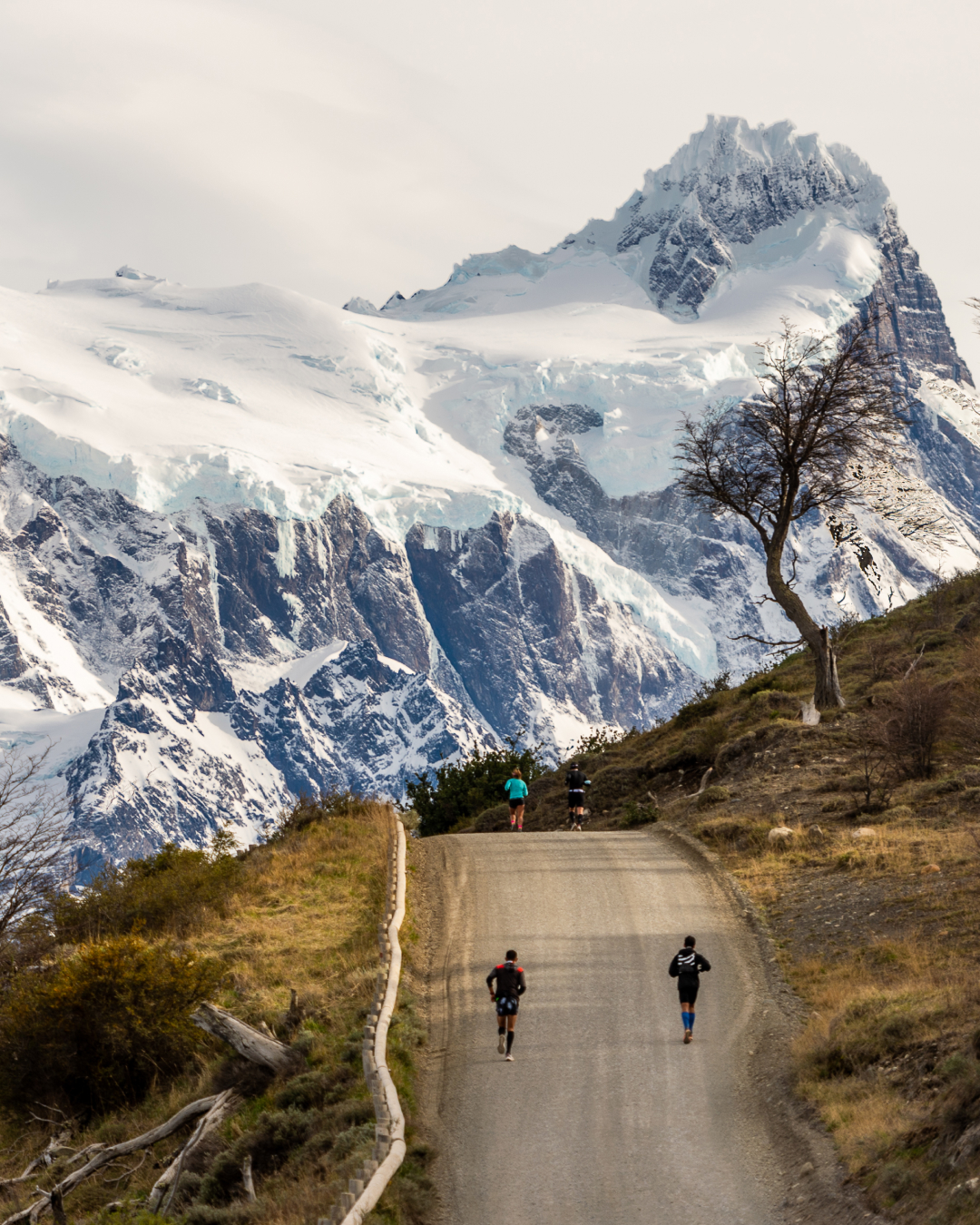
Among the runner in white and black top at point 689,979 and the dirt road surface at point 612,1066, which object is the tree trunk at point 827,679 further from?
the runner in white and black top at point 689,979

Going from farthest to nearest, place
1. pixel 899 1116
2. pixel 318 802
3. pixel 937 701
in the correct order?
pixel 318 802
pixel 937 701
pixel 899 1116

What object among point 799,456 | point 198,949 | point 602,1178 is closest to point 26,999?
point 198,949

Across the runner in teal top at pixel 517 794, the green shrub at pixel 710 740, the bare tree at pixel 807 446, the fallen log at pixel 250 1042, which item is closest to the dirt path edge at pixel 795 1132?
the fallen log at pixel 250 1042

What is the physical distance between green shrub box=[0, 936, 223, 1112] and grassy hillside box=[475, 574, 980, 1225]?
29.1 feet

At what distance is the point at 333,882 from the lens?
2255cm

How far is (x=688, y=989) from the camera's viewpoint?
45.8ft

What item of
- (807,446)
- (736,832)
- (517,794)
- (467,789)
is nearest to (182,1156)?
(736,832)

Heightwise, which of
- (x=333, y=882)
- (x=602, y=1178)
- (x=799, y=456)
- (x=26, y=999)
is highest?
(x=799, y=456)

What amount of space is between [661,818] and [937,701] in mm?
6795

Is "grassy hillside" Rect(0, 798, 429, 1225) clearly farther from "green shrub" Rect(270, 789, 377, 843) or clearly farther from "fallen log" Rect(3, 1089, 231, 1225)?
"green shrub" Rect(270, 789, 377, 843)

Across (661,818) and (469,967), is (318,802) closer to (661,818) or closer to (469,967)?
(661,818)

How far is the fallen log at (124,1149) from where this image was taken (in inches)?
503

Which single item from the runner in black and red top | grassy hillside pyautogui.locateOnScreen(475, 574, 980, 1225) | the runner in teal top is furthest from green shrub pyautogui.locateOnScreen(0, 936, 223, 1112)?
the runner in teal top

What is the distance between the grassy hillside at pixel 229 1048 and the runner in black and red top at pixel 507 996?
43.9 inches
